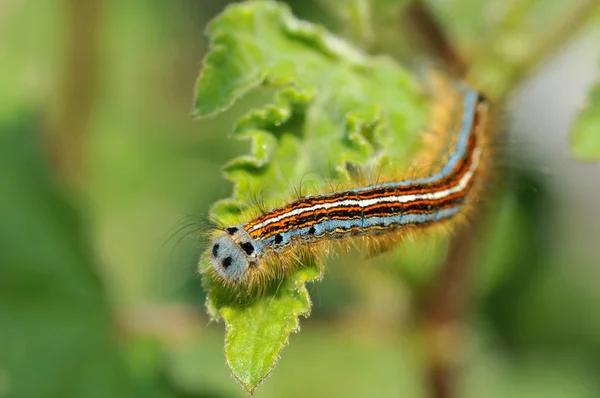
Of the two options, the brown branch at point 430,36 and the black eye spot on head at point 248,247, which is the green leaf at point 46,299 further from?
the brown branch at point 430,36

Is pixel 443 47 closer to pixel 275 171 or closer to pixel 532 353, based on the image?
pixel 275 171

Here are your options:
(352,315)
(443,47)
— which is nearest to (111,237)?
(352,315)

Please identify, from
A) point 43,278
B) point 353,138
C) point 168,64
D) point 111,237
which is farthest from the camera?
point 168,64

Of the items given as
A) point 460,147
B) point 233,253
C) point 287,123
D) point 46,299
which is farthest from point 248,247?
point 46,299

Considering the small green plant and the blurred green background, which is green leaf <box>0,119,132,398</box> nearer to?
the blurred green background

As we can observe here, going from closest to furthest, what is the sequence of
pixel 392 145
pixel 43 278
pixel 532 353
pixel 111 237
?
pixel 392 145 → pixel 43 278 → pixel 532 353 → pixel 111 237

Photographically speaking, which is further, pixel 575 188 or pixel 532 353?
pixel 575 188

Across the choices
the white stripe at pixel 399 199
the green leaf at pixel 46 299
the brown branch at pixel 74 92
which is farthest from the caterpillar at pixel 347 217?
the brown branch at pixel 74 92
